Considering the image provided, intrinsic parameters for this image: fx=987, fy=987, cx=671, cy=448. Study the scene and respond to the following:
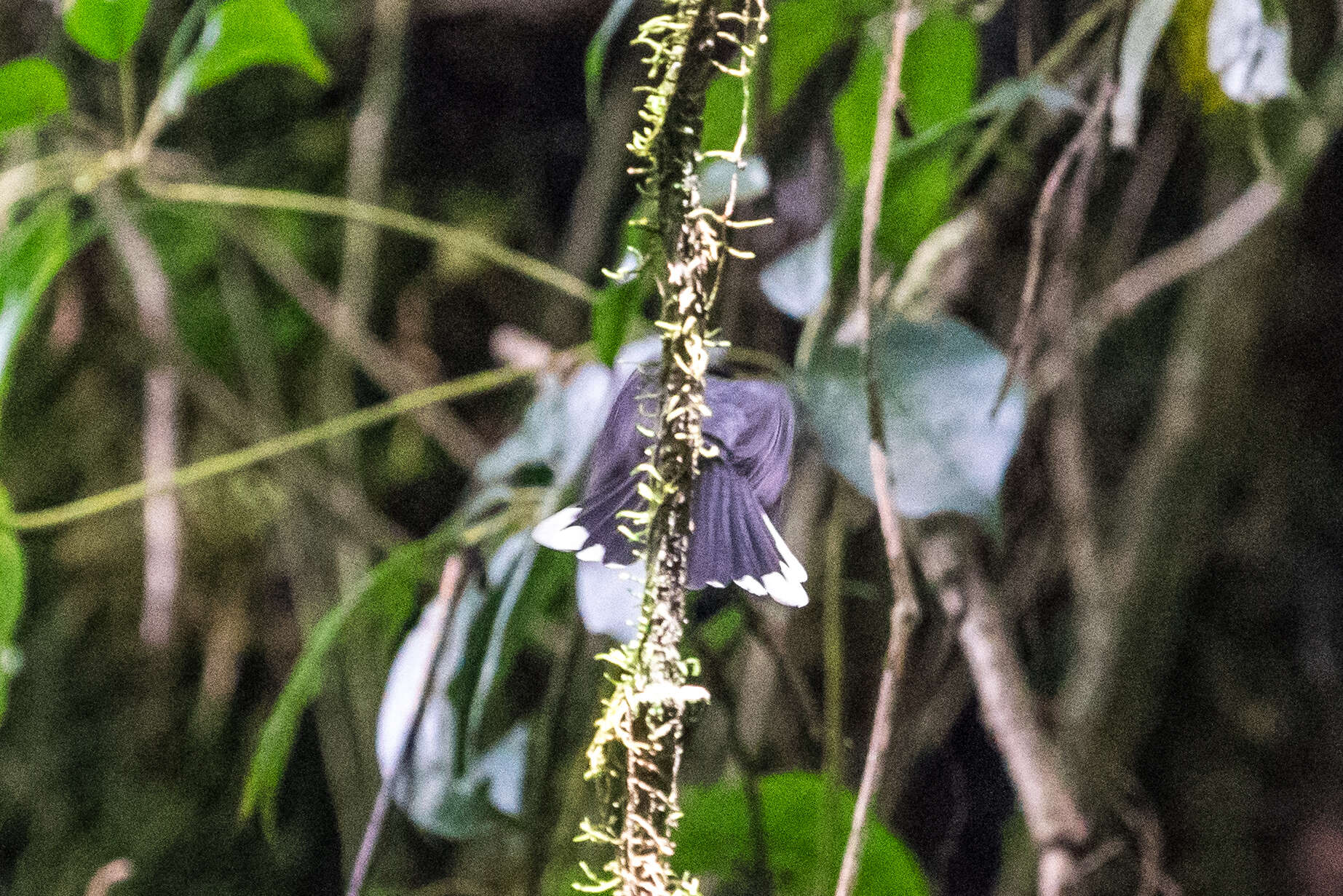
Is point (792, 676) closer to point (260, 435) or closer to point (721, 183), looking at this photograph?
point (721, 183)

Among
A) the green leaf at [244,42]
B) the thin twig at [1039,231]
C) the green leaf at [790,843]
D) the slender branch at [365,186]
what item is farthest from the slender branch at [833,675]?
the slender branch at [365,186]

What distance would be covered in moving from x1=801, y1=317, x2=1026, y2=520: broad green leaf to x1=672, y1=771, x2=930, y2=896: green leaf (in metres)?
0.18

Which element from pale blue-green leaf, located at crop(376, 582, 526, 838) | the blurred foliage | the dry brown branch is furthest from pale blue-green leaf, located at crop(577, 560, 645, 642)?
the dry brown branch

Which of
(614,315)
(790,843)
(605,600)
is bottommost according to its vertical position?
(790,843)

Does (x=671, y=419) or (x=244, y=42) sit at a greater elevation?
(x=244, y=42)

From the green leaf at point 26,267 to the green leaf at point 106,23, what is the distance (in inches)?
3.4

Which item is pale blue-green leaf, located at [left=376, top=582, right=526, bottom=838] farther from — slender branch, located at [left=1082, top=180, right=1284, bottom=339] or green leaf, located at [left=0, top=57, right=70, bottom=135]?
slender branch, located at [left=1082, top=180, right=1284, bottom=339]

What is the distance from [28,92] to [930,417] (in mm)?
431

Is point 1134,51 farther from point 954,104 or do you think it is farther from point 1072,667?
point 1072,667

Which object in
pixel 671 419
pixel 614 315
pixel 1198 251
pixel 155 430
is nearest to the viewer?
pixel 671 419

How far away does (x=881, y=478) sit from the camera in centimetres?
37

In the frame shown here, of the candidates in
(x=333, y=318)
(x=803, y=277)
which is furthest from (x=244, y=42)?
(x=333, y=318)

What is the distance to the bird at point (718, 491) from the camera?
267 millimetres

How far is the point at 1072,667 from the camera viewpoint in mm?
647
